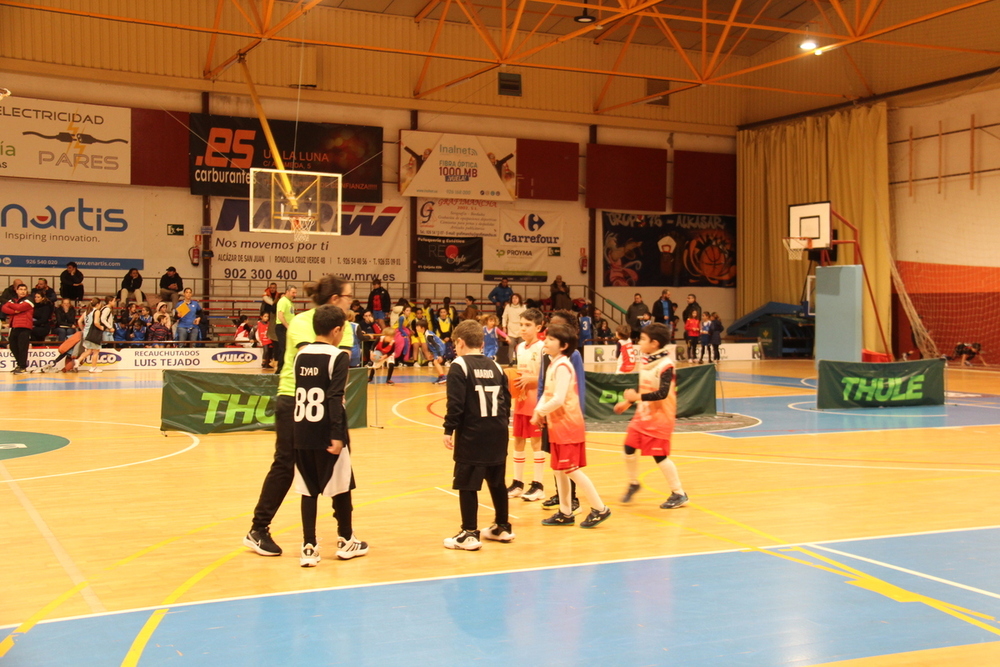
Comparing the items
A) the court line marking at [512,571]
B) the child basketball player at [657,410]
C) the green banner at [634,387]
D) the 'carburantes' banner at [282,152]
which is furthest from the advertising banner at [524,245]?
the court line marking at [512,571]

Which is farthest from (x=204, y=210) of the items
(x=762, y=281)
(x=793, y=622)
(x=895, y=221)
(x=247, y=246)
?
(x=793, y=622)

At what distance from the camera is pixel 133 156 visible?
25.6 m

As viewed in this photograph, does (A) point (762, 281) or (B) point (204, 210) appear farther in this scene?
(A) point (762, 281)

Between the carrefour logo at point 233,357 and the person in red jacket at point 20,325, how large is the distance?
4.35 meters

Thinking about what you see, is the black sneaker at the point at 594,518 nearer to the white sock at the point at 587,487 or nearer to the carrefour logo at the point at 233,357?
the white sock at the point at 587,487

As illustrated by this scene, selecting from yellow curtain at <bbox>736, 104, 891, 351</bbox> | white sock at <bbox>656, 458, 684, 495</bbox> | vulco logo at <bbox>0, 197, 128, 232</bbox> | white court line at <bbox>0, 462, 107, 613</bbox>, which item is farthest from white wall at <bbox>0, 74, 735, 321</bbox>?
white sock at <bbox>656, 458, 684, 495</bbox>

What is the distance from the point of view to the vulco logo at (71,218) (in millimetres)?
24688

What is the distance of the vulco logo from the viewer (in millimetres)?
24688

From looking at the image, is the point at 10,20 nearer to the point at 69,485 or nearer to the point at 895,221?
the point at 69,485

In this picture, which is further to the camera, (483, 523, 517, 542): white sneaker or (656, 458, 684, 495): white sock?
(656, 458, 684, 495): white sock

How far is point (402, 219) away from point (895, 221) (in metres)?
15.3

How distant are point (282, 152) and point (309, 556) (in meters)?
22.9

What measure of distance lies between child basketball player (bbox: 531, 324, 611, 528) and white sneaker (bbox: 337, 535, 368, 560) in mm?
1567

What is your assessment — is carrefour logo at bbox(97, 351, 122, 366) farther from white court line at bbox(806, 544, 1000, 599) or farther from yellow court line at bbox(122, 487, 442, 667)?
white court line at bbox(806, 544, 1000, 599)
